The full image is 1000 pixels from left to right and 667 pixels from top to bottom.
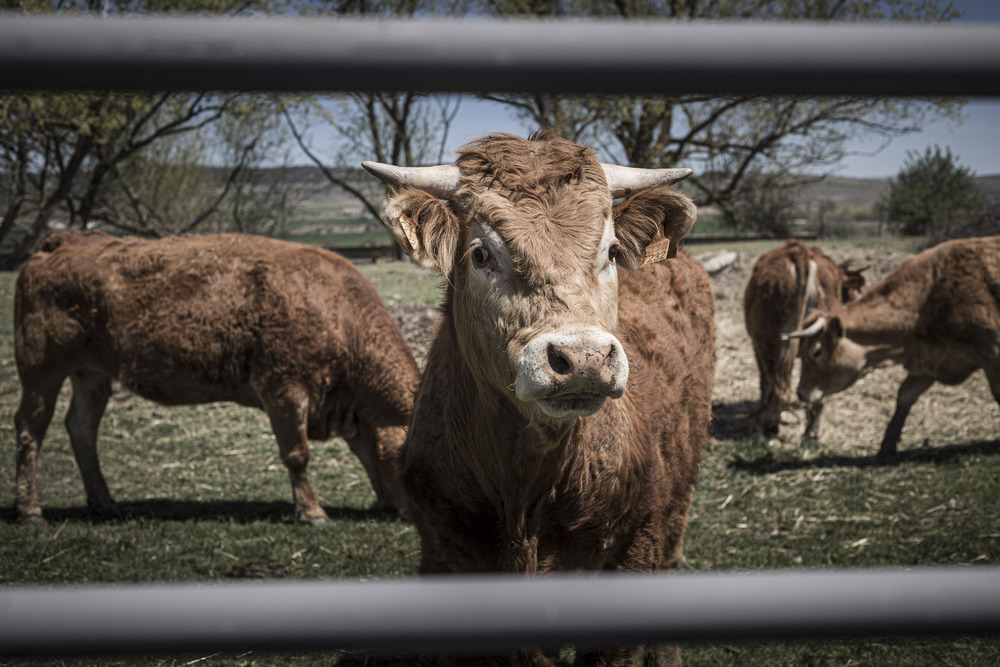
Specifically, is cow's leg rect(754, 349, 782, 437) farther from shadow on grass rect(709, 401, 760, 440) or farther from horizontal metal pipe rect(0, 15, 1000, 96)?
horizontal metal pipe rect(0, 15, 1000, 96)

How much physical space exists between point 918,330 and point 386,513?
6.16 metres

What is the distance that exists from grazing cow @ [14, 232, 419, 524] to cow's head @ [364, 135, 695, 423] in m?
3.36

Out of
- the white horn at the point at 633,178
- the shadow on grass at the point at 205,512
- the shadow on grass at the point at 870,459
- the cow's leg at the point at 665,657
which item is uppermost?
the white horn at the point at 633,178

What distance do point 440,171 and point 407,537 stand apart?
365cm

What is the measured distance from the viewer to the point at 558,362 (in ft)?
6.87

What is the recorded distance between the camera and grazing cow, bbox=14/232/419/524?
19.6 feet

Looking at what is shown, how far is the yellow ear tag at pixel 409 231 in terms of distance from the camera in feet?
8.66

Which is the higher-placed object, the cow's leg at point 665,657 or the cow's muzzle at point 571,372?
the cow's muzzle at point 571,372

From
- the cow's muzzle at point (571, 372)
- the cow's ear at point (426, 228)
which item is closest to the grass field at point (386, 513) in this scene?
the cow's muzzle at point (571, 372)

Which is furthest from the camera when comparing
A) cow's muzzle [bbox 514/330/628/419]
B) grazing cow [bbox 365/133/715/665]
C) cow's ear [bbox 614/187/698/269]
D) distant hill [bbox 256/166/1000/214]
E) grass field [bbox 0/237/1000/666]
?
distant hill [bbox 256/166/1000/214]

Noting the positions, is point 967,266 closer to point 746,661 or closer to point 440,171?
point 746,661

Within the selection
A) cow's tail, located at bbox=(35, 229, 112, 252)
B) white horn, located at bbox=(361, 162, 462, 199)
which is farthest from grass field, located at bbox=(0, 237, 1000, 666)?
cow's tail, located at bbox=(35, 229, 112, 252)

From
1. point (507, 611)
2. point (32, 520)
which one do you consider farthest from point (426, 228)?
point (32, 520)

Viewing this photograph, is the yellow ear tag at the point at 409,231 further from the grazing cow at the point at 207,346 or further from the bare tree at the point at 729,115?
the bare tree at the point at 729,115
